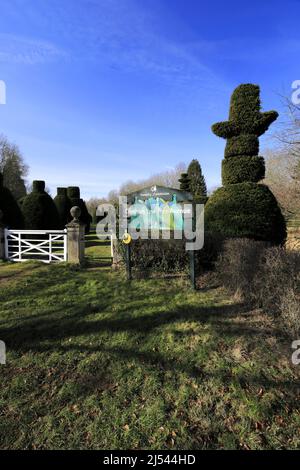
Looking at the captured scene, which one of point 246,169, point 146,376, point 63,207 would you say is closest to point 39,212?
point 63,207

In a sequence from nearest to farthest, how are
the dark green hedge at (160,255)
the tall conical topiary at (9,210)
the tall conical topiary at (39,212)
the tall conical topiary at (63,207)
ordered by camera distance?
the dark green hedge at (160,255) → the tall conical topiary at (9,210) → the tall conical topiary at (39,212) → the tall conical topiary at (63,207)

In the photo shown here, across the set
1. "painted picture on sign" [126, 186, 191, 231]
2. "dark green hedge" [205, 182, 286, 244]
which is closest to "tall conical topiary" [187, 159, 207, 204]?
"painted picture on sign" [126, 186, 191, 231]

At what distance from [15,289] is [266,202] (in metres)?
6.72

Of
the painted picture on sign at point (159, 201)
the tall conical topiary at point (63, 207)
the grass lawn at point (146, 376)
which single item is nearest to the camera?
the grass lawn at point (146, 376)

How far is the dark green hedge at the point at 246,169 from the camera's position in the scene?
25.4ft

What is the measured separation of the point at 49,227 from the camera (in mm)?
14367

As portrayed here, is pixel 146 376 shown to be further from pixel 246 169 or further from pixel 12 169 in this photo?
pixel 12 169

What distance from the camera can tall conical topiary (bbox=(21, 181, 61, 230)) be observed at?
13.9 meters

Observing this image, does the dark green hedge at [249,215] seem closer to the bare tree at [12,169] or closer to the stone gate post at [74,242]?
the stone gate post at [74,242]

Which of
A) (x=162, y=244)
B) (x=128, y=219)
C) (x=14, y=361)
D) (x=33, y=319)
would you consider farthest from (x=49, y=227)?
(x=14, y=361)

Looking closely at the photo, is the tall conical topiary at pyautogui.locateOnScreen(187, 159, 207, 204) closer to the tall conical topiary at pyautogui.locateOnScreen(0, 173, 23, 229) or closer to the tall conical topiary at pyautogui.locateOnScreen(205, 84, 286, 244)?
the tall conical topiary at pyautogui.locateOnScreen(0, 173, 23, 229)

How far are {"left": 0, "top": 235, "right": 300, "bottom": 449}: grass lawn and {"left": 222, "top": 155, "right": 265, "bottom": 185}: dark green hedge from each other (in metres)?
4.30

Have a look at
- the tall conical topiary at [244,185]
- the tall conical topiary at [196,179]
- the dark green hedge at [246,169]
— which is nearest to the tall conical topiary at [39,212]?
the tall conical topiary at [244,185]

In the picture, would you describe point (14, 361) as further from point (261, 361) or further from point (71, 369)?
point (261, 361)
